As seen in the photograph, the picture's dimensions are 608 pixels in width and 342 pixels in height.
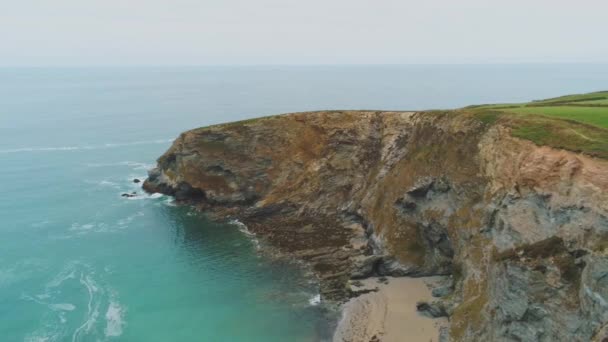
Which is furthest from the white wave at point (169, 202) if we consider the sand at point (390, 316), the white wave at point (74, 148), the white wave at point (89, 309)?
the white wave at point (74, 148)

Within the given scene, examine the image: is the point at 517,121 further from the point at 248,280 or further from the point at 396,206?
the point at 248,280

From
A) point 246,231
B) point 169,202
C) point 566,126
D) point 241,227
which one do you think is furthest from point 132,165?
point 566,126

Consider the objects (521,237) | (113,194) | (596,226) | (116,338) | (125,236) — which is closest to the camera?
(596,226)

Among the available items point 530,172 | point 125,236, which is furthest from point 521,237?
point 125,236

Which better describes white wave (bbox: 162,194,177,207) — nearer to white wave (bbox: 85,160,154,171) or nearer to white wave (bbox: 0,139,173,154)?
white wave (bbox: 85,160,154,171)

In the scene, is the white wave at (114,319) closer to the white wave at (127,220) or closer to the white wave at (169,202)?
the white wave at (127,220)

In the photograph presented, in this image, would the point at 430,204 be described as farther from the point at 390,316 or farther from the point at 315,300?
the point at 315,300
